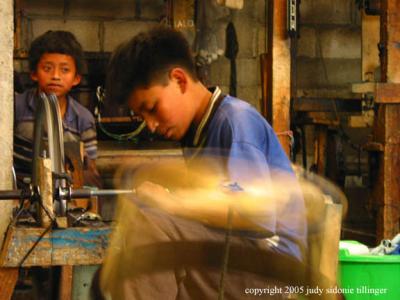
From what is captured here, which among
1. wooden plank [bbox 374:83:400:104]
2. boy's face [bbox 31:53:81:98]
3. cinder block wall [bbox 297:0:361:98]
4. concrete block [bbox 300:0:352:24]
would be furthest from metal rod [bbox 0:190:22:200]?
concrete block [bbox 300:0:352:24]

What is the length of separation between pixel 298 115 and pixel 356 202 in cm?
146

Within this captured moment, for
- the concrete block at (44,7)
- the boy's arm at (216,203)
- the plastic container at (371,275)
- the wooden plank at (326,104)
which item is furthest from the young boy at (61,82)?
the wooden plank at (326,104)

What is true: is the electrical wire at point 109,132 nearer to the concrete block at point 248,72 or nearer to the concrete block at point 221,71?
the concrete block at point 221,71

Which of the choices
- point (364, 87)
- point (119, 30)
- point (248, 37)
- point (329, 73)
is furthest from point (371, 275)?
point (329, 73)

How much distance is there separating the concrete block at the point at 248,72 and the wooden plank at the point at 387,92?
3.03 meters

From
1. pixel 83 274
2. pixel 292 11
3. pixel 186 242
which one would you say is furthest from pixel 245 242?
pixel 292 11

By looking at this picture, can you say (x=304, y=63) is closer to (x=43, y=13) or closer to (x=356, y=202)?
(x=356, y=202)

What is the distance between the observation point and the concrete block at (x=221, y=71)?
344 inches

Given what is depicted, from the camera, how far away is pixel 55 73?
5.52 meters

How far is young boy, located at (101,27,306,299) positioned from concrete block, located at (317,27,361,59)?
5832 millimetres

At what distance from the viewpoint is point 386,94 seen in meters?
5.90

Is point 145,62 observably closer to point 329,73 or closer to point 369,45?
point 369,45

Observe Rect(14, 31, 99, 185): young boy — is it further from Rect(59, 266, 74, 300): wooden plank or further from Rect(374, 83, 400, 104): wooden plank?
Rect(374, 83, 400, 104): wooden plank

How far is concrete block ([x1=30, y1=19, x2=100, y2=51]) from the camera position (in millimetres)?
8523
